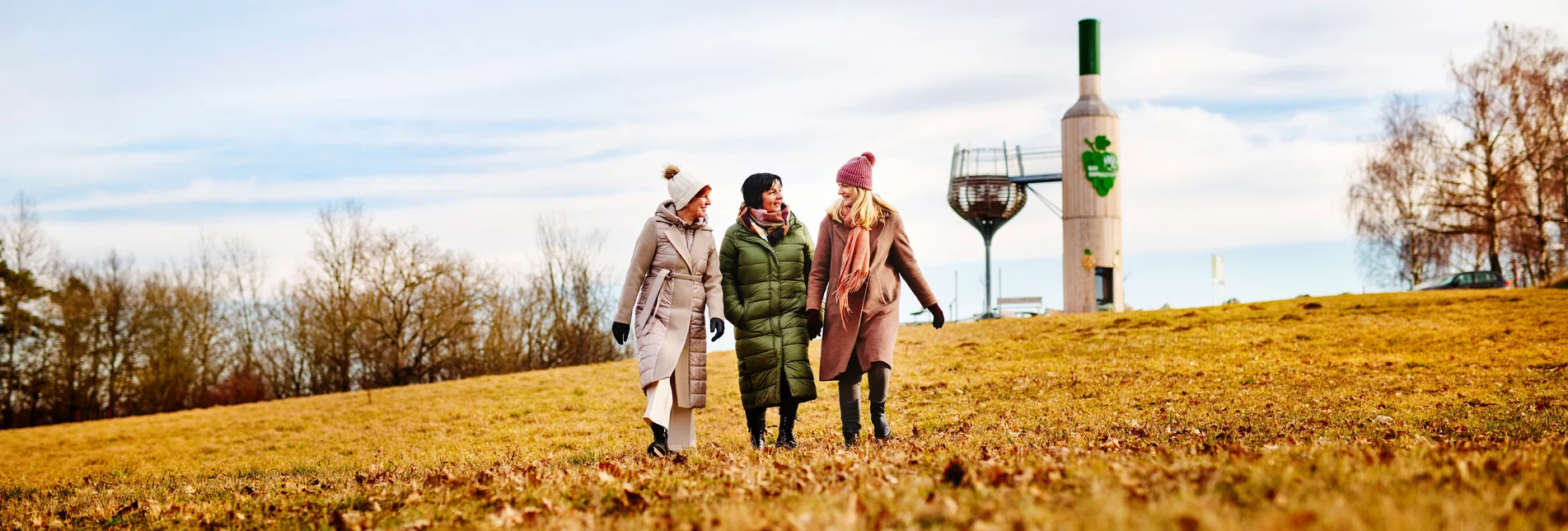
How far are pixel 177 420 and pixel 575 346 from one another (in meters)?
18.6

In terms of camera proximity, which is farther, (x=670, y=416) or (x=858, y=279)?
(x=670, y=416)

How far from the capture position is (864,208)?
10047mm

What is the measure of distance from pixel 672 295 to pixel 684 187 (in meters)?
0.97

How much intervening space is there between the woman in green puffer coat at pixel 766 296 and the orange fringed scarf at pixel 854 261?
443 mm

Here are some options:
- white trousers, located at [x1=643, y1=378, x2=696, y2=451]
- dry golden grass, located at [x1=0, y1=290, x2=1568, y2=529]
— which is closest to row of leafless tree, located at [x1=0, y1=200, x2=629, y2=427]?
dry golden grass, located at [x1=0, y1=290, x2=1568, y2=529]

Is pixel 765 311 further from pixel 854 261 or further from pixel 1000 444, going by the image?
pixel 1000 444

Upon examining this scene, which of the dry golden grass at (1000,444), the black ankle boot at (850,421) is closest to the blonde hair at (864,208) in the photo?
the black ankle boot at (850,421)

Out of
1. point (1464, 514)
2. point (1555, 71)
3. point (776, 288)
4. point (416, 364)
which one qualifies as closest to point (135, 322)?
point (416, 364)

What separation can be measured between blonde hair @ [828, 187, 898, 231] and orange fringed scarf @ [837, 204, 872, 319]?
57 millimetres

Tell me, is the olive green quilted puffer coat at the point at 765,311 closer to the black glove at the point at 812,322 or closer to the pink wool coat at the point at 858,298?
the black glove at the point at 812,322

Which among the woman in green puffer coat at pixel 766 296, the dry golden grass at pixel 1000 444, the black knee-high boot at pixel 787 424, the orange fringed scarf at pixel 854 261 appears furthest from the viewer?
the black knee-high boot at pixel 787 424

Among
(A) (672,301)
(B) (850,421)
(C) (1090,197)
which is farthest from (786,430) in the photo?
(C) (1090,197)

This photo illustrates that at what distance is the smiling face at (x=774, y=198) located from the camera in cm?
998

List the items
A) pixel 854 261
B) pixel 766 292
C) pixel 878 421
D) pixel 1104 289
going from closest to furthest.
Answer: pixel 854 261
pixel 766 292
pixel 878 421
pixel 1104 289
